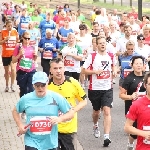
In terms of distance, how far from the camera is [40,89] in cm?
793

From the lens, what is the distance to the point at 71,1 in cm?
7181

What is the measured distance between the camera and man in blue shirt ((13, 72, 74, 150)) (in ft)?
26.3

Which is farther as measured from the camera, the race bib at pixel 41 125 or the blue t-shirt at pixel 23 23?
the blue t-shirt at pixel 23 23

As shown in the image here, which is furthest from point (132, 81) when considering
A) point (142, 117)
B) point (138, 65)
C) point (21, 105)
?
point (142, 117)

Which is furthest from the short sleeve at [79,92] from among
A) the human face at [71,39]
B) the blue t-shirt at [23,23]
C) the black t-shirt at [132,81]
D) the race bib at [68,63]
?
the blue t-shirt at [23,23]

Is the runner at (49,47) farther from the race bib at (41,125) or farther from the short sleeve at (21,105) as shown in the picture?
the race bib at (41,125)

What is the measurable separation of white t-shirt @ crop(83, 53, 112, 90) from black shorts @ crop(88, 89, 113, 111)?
74 mm

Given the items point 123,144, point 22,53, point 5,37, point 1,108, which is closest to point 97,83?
point 123,144

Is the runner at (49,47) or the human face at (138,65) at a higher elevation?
the human face at (138,65)

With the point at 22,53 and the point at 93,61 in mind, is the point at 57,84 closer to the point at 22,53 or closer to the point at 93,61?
the point at 93,61

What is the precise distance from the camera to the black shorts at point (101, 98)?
39.3ft

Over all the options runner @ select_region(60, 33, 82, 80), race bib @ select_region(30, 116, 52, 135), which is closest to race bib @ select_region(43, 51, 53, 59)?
runner @ select_region(60, 33, 82, 80)

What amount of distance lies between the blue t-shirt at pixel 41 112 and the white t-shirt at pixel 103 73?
3981 mm

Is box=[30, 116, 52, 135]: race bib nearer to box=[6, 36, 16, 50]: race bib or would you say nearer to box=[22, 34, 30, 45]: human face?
box=[22, 34, 30, 45]: human face
